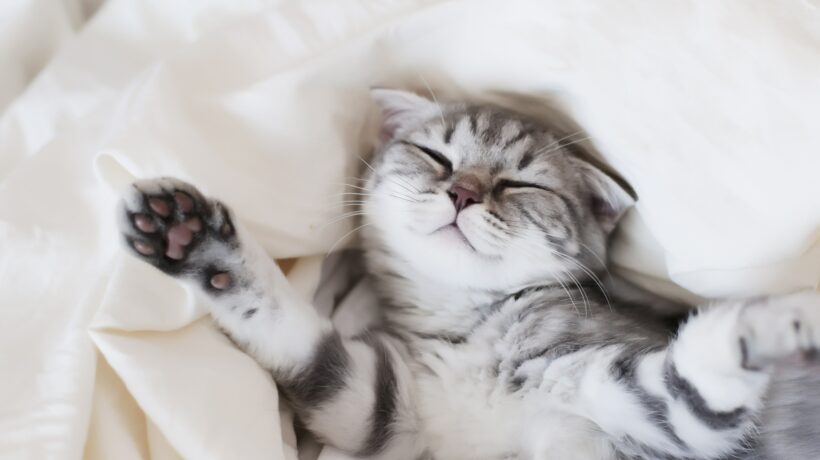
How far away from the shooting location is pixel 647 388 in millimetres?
950

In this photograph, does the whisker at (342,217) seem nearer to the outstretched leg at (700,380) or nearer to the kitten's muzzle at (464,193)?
the kitten's muzzle at (464,193)

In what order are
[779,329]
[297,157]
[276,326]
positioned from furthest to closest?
1. [297,157]
2. [276,326]
3. [779,329]

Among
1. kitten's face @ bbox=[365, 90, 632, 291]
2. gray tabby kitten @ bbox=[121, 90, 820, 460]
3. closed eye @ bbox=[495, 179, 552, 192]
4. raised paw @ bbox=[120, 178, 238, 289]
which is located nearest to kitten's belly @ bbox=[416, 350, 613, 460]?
gray tabby kitten @ bbox=[121, 90, 820, 460]

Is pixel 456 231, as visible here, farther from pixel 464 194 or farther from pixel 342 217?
pixel 342 217

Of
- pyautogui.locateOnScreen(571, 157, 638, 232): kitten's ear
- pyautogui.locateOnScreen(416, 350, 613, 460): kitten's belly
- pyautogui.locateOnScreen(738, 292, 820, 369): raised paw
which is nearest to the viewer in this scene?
pyautogui.locateOnScreen(738, 292, 820, 369): raised paw

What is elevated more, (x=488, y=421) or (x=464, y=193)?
(x=464, y=193)

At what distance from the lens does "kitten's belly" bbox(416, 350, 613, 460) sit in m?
1.04

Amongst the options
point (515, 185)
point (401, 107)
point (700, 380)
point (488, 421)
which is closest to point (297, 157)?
point (401, 107)

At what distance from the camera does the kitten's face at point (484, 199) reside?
1.12m

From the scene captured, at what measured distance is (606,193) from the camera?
1206 mm

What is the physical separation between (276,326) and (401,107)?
1.57ft

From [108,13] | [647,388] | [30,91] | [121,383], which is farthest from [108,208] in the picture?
[647,388]

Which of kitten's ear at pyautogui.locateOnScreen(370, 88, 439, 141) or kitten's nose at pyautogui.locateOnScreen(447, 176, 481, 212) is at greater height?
kitten's ear at pyautogui.locateOnScreen(370, 88, 439, 141)

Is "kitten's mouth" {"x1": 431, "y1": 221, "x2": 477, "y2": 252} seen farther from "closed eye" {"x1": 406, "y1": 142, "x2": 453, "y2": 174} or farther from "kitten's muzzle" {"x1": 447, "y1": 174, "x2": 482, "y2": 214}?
"closed eye" {"x1": 406, "y1": 142, "x2": 453, "y2": 174}
